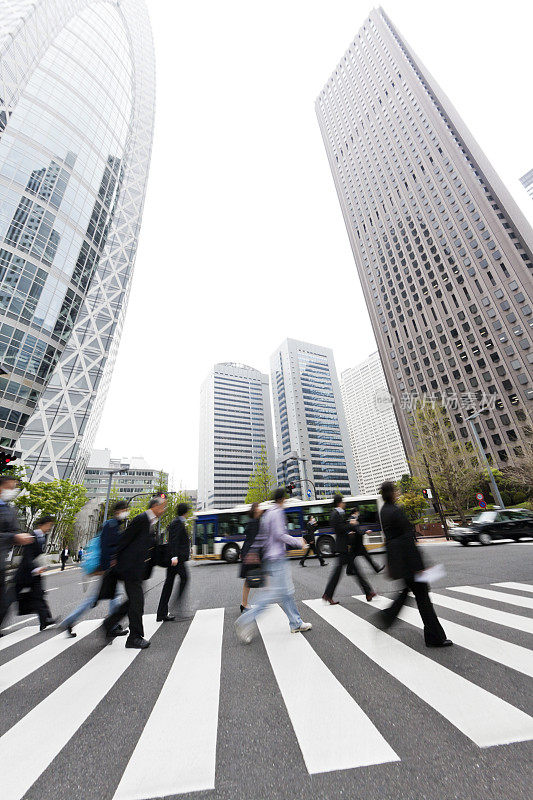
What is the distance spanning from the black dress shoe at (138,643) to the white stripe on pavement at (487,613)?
4093 millimetres

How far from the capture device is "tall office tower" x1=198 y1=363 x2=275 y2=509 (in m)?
120

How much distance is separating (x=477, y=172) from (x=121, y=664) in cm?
8728

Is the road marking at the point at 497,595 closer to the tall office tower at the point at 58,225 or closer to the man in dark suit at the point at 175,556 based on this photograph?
the man in dark suit at the point at 175,556

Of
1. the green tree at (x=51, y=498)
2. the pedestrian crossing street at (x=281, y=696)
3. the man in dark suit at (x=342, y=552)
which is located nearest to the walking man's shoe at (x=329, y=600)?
the man in dark suit at (x=342, y=552)

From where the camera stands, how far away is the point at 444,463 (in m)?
27.6

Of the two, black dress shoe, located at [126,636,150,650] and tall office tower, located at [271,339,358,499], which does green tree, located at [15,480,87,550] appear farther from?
tall office tower, located at [271,339,358,499]

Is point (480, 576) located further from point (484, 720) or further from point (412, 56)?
point (412, 56)

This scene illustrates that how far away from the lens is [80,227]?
39719mm

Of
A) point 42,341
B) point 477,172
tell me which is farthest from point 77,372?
point 477,172

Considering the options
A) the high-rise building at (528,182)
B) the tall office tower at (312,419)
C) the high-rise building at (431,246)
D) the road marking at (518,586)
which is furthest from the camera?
the tall office tower at (312,419)

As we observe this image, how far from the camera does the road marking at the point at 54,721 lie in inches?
72.8

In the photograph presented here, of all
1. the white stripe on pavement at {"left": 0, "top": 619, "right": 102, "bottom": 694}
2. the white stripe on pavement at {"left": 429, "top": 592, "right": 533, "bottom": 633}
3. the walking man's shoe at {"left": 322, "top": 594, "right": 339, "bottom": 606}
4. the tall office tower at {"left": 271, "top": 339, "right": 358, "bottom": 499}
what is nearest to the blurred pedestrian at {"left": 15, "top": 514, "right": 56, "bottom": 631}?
the white stripe on pavement at {"left": 0, "top": 619, "right": 102, "bottom": 694}

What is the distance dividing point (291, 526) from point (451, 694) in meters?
14.1

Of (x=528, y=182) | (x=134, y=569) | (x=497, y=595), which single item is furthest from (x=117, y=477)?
(x=528, y=182)
